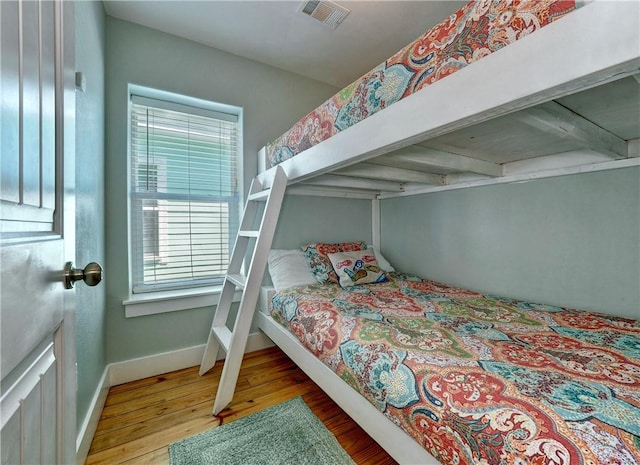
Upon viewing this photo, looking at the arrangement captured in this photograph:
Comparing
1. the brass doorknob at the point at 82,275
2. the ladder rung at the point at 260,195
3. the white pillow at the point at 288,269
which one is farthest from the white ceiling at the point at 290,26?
the brass doorknob at the point at 82,275

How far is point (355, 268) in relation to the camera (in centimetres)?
217

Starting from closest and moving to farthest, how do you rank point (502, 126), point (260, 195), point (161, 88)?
point (502, 126), point (260, 195), point (161, 88)

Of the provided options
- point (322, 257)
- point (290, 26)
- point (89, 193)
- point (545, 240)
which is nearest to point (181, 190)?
point (89, 193)

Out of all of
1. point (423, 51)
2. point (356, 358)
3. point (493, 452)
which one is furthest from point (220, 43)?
point (493, 452)

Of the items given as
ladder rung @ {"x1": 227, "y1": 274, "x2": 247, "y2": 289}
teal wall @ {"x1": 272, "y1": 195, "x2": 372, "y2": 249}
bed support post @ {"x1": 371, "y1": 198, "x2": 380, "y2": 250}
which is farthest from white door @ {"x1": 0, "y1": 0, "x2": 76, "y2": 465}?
bed support post @ {"x1": 371, "y1": 198, "x2": 380, "y2": 250}

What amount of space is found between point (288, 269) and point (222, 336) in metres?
0.68

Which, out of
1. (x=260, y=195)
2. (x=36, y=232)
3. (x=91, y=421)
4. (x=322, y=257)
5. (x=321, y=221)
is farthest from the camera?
(x=321, y=221)

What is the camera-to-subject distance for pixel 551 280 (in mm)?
1646

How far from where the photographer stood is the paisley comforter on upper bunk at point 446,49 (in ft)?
1.94

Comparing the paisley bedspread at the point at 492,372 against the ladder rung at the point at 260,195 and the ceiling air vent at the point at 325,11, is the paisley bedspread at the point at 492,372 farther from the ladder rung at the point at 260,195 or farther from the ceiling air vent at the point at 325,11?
the ceiling air vent at the point at 325,11

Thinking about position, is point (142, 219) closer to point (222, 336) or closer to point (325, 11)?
point (222, 336)

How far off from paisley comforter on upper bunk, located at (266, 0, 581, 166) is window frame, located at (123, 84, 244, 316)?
1.34m

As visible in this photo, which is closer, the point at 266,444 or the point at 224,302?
the point at 266,444

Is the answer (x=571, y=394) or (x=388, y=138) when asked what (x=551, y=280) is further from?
(x=388, y=138)
